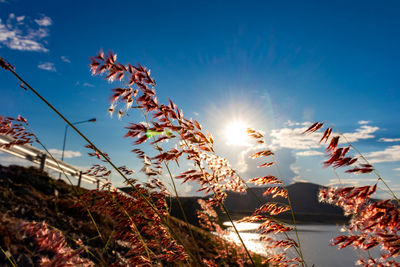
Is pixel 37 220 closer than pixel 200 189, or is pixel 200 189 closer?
pixel 200 189

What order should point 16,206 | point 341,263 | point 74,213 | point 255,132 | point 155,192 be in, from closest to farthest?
point 255,132, point 155,192, point 16,206, point 74,213, point 341,263

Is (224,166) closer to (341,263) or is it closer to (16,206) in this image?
(16,206)

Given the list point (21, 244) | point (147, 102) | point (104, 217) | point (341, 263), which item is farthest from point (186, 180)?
point (341, 263)

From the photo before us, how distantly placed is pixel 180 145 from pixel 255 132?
72 cm

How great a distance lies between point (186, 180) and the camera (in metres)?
1.91

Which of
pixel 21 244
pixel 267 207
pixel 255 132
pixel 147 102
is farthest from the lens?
pixel 21 244

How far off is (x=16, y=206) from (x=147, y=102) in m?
4.60

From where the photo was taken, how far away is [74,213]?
18.5 feet

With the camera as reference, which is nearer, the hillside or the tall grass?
the tall grass

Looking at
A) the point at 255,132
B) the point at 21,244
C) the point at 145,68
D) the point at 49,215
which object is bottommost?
the point at 21,244

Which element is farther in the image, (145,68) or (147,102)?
(145,68)

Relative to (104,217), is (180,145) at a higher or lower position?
higher

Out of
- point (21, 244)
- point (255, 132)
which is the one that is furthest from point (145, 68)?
point (21, 244)

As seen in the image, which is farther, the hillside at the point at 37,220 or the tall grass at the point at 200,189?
the hillside at the point at 37,220
